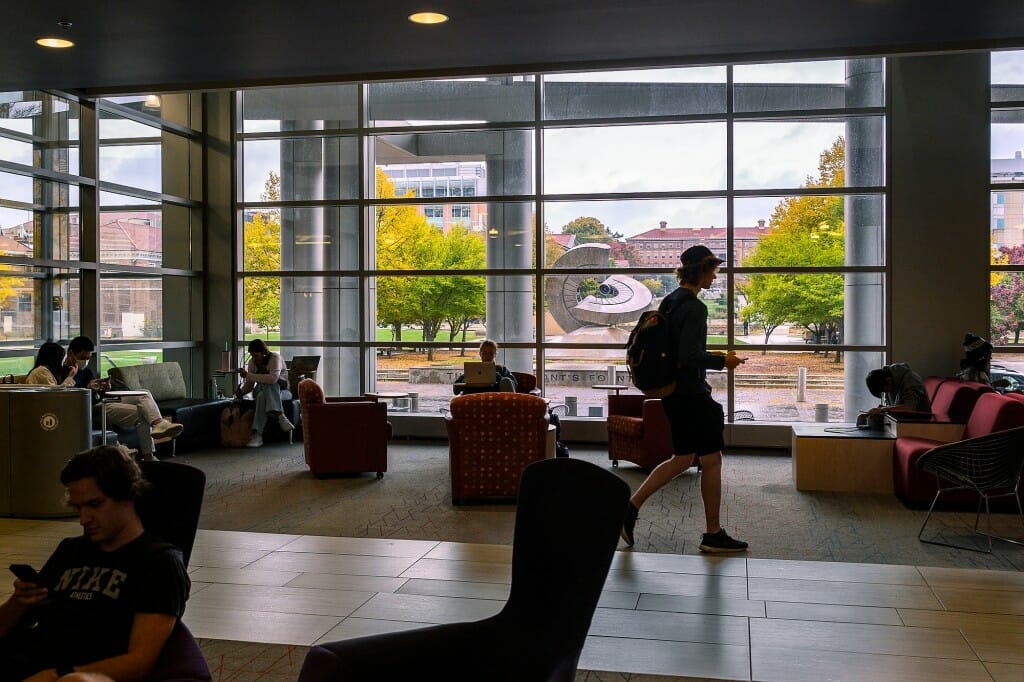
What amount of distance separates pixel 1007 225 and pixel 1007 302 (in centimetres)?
80

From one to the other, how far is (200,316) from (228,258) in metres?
0.81

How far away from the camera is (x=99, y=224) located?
1025 cm

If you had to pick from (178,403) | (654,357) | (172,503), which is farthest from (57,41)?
(178,403)

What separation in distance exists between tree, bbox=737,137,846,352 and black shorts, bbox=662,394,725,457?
18.2 feet

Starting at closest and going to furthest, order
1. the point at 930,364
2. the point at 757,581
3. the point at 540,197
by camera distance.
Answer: the point at 757,581, the point at 930,364, the point at 540,197

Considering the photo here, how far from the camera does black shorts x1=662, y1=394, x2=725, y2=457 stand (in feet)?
17.4

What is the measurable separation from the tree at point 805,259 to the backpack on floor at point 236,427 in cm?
557

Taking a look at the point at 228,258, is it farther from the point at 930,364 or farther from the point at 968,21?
the point at 968,21

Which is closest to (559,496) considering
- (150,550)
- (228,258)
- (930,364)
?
(150,550)

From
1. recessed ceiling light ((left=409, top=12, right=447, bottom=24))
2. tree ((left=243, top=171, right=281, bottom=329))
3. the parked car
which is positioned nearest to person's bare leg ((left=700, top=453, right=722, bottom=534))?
recessed ceiling light ((left=409, top=12, right=447, bottom=24))

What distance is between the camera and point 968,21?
17.5 feet

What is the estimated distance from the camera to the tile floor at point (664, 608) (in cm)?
372

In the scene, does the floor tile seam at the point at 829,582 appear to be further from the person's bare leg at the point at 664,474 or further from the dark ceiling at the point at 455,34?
the dark ceiling at the point at 455,34

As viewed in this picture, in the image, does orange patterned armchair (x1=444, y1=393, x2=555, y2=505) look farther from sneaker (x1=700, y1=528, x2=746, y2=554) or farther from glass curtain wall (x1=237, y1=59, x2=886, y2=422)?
glass curtain wall (x1=237, y1=59, x2=886, y2=422)
